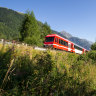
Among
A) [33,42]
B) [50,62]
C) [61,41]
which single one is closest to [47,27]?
[33,42]

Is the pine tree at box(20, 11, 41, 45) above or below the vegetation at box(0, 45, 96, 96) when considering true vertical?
above

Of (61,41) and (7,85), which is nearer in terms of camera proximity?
(7,85)

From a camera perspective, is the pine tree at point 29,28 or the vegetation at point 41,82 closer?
the vegetation at point 41,82

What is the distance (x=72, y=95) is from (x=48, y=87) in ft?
3.53

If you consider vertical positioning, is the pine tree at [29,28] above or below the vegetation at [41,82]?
above

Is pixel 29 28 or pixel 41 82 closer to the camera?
pixel 41 82

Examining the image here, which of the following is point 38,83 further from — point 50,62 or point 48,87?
point 50,62

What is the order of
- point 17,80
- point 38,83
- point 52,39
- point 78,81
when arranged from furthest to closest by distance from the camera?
point 52,39 < point 78,81 < point 17,80 < point 38,83

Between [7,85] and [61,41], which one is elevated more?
[61,41]

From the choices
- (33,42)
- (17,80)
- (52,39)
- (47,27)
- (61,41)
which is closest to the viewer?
(17,80)

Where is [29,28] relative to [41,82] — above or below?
above

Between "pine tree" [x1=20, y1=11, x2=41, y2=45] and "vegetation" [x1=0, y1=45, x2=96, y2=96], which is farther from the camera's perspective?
"pine tree" [x1=20, y1=11, x2=41, y2=45]

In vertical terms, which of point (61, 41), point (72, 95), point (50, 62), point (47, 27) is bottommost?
point (72, 95)

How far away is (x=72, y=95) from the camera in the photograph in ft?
13.6
